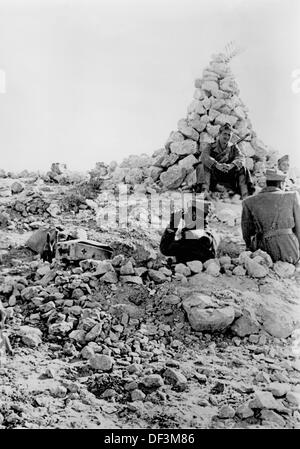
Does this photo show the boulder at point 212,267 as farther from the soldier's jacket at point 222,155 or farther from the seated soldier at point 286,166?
the seated soldier at point 286,166

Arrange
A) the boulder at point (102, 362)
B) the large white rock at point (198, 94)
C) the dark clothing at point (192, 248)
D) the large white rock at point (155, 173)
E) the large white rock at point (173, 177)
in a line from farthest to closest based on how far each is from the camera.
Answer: the large white rock at point (198, 94), the large white rock at point (155, 173), the large white rock at point (173, 177), the dark clothing at point (192, 248), the boulder at point (102, 362)

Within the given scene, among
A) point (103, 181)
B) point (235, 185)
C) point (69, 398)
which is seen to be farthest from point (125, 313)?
point (103, 181)

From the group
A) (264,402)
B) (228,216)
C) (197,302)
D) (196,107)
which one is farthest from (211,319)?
(196,107)

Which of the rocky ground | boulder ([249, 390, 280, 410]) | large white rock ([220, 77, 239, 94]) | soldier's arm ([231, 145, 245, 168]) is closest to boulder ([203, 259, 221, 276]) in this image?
the rocky ground

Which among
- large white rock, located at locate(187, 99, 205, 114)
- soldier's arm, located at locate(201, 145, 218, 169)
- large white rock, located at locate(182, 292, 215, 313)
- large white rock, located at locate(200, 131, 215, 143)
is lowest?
large white rock, located at locate(182, 292, 215, 313)

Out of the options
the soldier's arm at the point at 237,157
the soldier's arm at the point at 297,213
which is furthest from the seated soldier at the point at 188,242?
the soldier's arm at the point at 237,157

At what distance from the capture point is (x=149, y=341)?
3.79m

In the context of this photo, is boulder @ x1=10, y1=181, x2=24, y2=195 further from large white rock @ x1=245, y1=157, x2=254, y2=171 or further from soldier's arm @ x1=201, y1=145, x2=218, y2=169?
large white rock @ x1=245, y1=157, x2=254, y2=171

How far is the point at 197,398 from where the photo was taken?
3227 millimetres

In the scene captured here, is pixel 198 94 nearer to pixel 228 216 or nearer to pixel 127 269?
pixel 228 216

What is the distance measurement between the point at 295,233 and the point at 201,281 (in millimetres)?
1260

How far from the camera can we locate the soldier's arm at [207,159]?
7.41 m

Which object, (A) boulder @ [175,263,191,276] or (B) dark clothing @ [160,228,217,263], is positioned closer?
(A) boulder @ [175,263,191,276]

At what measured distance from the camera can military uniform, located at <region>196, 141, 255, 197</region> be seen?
24.5 ft
